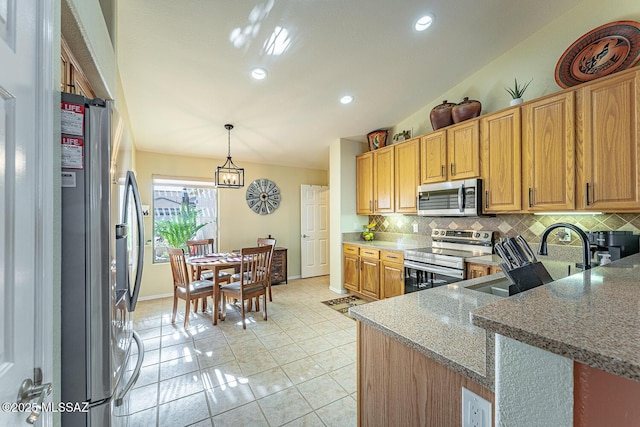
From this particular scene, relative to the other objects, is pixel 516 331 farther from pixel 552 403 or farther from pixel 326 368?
pixel 326 368

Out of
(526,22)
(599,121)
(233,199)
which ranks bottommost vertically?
(233,199)

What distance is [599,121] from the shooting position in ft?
6.79

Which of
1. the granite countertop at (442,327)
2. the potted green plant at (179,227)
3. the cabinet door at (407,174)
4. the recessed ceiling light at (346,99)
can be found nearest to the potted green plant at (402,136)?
the cabinet door at (407,174)

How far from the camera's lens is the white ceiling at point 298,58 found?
1.98 meters

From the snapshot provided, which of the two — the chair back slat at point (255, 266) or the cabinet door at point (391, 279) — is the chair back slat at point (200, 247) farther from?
the cabinet door at point (391, 279)

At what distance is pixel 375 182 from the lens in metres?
4.20

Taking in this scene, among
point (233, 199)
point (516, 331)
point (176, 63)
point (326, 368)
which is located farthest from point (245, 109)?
point (516, 331)

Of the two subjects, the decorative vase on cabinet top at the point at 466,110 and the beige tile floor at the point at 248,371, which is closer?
the beige tile floor at the point at 248,371

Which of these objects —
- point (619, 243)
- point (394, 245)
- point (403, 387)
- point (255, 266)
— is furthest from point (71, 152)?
point (394, 245)

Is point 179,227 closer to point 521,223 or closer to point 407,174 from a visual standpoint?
point 407,174

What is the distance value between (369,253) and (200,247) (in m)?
2.79

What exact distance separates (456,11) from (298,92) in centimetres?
165

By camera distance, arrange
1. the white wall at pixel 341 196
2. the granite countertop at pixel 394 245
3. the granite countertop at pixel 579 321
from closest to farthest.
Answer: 1. the granite countertop at pixel 579 321
2. the granite countertop at pixel 394 245
3. the white wall at pixel 341 196

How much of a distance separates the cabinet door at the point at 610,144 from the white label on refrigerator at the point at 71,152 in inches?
129
